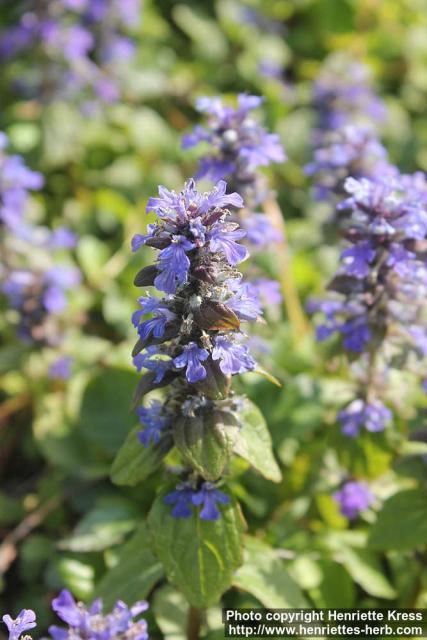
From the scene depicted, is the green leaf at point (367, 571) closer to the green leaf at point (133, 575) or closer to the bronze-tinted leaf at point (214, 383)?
the green leaf at point (133, 575)

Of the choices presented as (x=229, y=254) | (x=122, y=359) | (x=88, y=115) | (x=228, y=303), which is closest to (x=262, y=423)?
(x=228, y=303)

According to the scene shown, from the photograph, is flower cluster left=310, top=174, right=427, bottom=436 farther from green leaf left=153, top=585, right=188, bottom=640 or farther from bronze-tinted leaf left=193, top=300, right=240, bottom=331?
green leaf left=153, top=585, right=188, bottom=640

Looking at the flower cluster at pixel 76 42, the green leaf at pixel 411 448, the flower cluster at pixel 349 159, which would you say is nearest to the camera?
the green leaf at pixel 411 448

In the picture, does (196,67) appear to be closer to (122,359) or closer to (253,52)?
(253,52)

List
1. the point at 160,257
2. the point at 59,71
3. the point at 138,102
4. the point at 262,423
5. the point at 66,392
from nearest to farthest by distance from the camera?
the point at 160,257
the point at 262,423
the point at 66,392
the point at 59,71
the point at 138,102

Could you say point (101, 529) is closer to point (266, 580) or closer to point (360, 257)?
point (266, 580)

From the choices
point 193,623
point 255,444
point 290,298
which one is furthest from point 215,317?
point 290,298

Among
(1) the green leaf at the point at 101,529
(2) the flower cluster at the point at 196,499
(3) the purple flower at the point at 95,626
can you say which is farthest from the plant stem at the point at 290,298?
(3) the purple flower at the point at 95,626
